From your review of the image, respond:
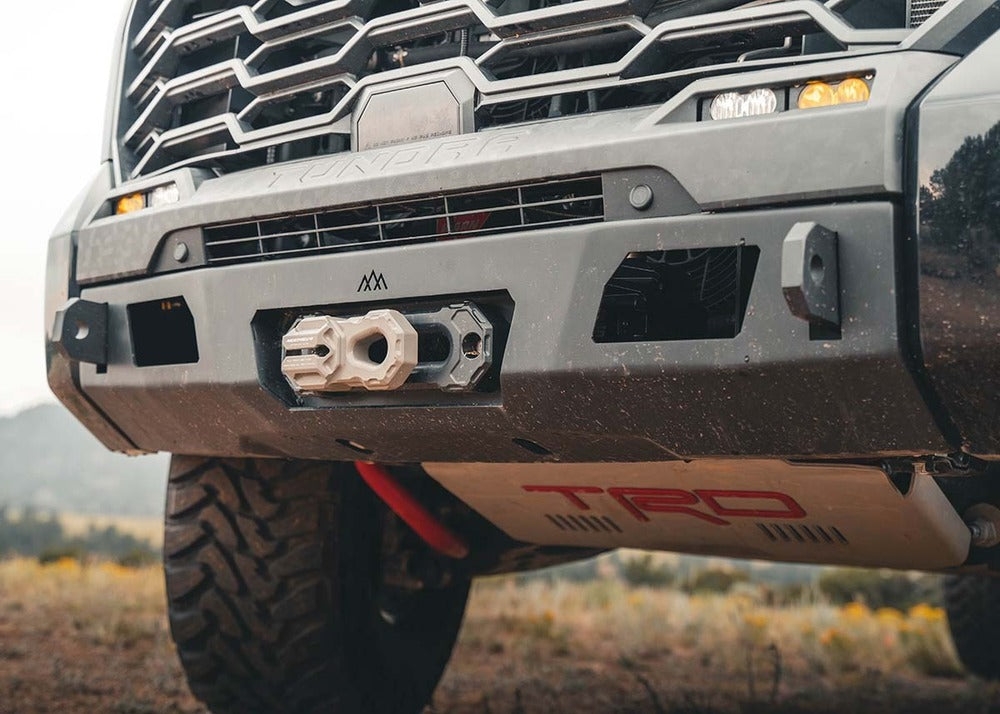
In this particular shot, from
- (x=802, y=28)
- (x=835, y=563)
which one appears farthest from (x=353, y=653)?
(x=802, y=28)

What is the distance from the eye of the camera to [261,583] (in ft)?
10.9

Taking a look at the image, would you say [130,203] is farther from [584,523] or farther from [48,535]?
[48,535]

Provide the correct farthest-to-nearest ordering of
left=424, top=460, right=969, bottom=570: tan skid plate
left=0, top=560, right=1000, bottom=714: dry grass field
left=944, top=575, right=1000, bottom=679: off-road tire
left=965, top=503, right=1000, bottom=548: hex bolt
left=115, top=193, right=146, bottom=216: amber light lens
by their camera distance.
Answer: left=944, top=575, right=1000, bottom=679: off-road tire
left=0, top=560, right=1000, bottom=714: dry grass field
left=115, top=193, right=146, bottom=216: amber light lens
left=965, top=503, right=1000, bottom=548: hex bolt
left=424, top=460, right=969, bottom=570: tan skid plate

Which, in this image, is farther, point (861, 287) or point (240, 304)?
point (240, 304)

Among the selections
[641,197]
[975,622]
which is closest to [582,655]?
[975,622]

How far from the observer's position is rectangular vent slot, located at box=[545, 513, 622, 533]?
3.13m

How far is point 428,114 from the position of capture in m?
2.50

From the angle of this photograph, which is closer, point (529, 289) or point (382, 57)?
point (529, 289)

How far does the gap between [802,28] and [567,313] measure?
0.70 metres

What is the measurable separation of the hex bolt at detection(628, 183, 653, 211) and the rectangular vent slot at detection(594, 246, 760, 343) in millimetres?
103

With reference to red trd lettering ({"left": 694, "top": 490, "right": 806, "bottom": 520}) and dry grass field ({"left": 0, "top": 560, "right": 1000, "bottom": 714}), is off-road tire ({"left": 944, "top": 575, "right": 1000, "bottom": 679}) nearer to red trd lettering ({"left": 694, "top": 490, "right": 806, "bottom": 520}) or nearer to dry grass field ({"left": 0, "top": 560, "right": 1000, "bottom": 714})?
dry grass field ({"left": 0, "top": 560, "right": 1000, "bottom": 714})

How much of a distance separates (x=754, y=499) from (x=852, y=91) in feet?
3.65

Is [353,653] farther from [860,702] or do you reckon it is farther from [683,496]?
[860,702]

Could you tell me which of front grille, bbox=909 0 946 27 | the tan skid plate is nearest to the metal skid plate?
the tan skid plate
